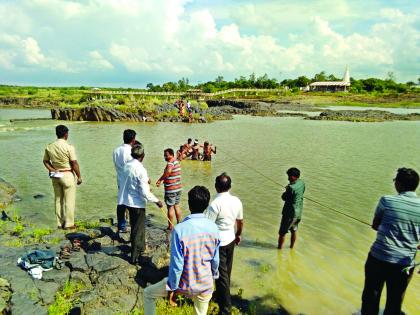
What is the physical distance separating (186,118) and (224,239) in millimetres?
35420

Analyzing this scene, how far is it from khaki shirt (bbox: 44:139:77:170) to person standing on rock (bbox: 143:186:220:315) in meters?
4.39

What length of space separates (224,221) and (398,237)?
203cm

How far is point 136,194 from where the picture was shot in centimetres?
554

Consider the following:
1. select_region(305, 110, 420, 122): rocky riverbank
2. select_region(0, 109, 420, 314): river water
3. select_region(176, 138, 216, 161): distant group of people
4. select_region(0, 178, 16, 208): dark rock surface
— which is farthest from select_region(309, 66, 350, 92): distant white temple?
select_region(0, 178, 16, 208): dark rock surface

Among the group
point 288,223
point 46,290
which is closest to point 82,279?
point 46,290

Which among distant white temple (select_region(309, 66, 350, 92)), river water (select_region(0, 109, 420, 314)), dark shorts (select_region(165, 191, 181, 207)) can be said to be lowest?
river water (select_region(0, 109, 420, 314))

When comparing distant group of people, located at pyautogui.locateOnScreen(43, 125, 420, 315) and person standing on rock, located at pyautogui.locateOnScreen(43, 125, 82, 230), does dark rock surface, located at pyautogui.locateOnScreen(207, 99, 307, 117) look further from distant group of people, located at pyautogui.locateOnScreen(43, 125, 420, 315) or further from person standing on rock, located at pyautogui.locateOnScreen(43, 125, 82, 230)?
distant group of people, located at pyautogui.locateOnScreen(43, 125, 420, 315)

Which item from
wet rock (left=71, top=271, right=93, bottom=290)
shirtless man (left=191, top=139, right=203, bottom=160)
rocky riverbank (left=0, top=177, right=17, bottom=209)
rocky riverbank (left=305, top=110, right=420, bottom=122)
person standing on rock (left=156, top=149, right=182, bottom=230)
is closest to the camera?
wet rock (left=71, top=271, right=93, bottom=290)

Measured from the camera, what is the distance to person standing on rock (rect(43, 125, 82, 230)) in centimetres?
682

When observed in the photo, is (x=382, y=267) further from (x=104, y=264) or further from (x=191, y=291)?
(x=104, y=264)

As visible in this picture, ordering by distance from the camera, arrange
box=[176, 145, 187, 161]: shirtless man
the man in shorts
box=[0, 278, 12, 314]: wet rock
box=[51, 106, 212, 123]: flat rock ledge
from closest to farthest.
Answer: box=[0, 278, 12, 314]: wet rock, the man in shorts, box=[176, 145, 187, 161]: shirtless man, box=[51, 106, 212, 123]: flat rock ledge

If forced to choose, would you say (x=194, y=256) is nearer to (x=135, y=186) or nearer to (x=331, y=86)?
(x=135, y=186)

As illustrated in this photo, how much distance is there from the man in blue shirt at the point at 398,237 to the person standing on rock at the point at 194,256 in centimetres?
194

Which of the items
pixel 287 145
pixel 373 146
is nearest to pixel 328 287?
pixel 287 145
